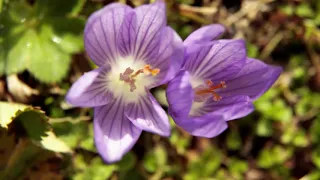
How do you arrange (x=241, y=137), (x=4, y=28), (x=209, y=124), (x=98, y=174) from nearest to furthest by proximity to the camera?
(x=209, y=124) < (x=4, y=28) < (x=98, y=174) < (x=241, y=137)

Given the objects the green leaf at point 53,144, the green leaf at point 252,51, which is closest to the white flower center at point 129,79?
the green leaf at point 53,144

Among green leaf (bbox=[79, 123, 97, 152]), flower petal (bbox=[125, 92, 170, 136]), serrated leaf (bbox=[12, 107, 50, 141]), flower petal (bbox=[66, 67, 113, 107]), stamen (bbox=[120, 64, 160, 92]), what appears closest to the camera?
flower petal (bbox=[66, 67, 113, 107])

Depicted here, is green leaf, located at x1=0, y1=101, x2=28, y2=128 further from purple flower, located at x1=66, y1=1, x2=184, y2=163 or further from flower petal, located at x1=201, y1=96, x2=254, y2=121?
flower petal, located at x1=201, y1=96, x2=254, y2=121

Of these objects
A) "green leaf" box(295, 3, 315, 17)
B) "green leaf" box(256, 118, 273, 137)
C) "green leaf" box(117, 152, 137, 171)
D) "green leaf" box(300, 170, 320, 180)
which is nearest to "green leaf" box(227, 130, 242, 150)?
"green leaf" box(256, 118, 273, 137)

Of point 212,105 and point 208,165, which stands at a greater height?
point 212,105

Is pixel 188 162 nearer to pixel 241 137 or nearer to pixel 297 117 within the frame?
pixel 241 137

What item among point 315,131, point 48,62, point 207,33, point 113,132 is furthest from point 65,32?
point 315,131

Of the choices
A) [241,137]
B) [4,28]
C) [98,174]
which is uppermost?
[4,28]

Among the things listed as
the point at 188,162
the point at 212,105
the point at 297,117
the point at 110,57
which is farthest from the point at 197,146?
the point at 110,57
